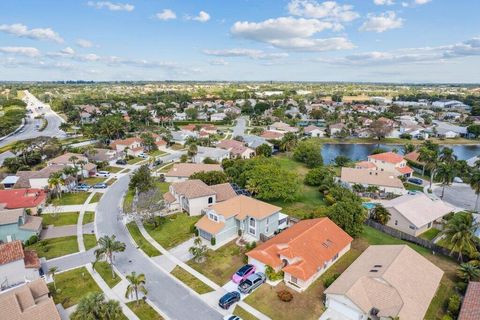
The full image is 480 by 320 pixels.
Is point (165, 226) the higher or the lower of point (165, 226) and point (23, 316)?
the lower

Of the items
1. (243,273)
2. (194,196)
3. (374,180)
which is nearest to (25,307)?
(243,273)

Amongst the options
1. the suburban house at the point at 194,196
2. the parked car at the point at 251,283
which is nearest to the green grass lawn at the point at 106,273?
the parked car at the point at 251,283

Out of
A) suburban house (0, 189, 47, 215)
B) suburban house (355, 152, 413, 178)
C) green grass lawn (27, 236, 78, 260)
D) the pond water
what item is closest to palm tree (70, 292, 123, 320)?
green grass lawn (27, 236, 78, 260)

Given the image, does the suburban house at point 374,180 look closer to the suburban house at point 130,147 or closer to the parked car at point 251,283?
the parked car at point 251,283

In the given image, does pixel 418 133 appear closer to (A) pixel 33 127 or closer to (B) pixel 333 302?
(B) pixel 333 302

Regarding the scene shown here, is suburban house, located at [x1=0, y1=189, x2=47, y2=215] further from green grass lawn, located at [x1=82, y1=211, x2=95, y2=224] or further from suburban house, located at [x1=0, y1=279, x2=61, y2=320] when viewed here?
suburban house, located at [x1=0, y1=279, x2=61, y2=320]

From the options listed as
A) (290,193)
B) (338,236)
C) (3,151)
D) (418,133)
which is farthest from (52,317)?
(418,133)
